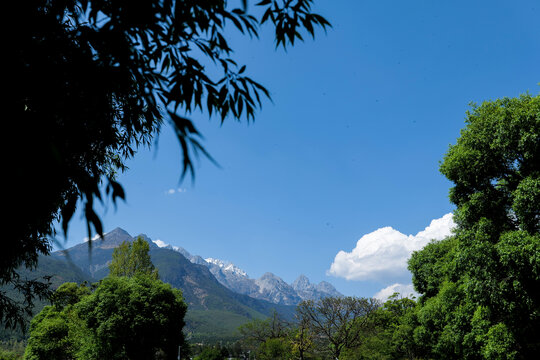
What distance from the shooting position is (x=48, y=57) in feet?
7.39

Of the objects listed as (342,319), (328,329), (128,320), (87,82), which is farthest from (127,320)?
(87,82)

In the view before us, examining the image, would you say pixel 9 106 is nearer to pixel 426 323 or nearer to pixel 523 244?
pixel 523 244

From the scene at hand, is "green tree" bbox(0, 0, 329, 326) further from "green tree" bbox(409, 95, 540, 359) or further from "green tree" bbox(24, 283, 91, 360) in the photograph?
"green tree" bbox(24, 283, 91, 360)

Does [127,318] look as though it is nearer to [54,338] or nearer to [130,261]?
[54,338]

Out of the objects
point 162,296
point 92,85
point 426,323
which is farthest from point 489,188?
point 162,296

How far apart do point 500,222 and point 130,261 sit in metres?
38.9

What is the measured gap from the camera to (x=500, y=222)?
1562 centimetres

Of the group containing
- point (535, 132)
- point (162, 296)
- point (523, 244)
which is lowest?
point (162, 296)

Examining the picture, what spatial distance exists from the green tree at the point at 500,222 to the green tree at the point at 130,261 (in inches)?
1368

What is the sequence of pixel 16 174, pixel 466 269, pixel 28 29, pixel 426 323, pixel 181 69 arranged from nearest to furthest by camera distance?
pixel 16 174 < pixel 28 29 < pixel 181 69 < pixel 466 269 < pixel 426 323

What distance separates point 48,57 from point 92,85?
1.37 ft

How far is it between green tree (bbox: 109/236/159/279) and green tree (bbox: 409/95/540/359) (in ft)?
114

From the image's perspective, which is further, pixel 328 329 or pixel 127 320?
pixel 328 329

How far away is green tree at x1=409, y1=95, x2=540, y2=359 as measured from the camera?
13336mm
